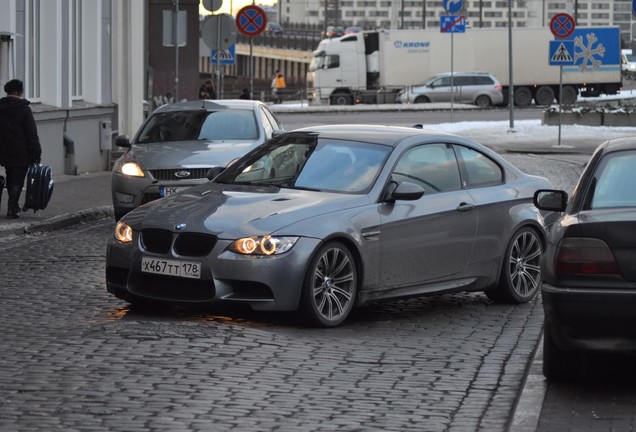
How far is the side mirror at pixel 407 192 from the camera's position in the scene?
10188mm

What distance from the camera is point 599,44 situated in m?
70.1

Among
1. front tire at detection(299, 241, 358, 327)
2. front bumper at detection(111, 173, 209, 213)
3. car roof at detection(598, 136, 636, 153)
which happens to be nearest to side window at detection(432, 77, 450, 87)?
front bumper at detection(111, 173, 209, 213)

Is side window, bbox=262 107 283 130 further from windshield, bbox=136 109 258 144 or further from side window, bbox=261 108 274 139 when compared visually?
windshield, bbox=136 109 258 144

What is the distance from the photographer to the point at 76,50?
2756 cm

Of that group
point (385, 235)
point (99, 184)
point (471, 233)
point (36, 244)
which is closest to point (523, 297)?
point (471, 233)

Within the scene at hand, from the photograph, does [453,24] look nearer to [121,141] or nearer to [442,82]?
[121,141]

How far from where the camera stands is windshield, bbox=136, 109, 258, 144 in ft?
58.4

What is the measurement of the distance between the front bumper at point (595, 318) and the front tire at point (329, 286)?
2413 mm

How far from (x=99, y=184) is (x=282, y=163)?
43.9ft

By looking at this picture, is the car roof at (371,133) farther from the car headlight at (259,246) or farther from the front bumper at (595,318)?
the front bumper at (595,318)

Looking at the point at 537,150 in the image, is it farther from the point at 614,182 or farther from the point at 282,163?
the point at 614,182

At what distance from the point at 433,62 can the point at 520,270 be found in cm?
5933

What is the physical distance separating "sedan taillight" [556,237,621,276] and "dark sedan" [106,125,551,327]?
243 centimetres

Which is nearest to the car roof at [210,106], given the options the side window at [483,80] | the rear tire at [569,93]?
the side window at [483,80]
